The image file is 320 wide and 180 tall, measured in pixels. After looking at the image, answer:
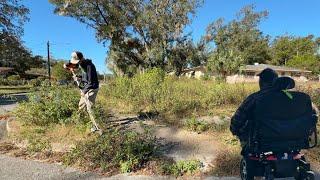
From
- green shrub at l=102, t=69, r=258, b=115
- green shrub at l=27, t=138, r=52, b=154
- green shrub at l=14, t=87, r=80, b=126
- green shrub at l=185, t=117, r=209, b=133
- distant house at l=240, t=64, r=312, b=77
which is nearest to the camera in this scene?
green shrub at l=27, t=138, r=52, b=154

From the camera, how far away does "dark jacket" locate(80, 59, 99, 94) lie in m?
7.79

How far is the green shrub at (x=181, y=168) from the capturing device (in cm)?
580

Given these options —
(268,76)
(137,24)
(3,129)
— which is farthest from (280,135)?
(137,24)

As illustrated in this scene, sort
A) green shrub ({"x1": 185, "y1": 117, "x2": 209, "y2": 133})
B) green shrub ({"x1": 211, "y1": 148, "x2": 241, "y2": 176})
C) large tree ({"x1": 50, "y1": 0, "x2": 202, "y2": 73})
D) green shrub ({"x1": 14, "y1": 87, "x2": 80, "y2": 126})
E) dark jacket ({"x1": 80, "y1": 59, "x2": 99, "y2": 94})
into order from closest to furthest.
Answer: green shrub ({"x1": 211, "y1": 148, "x2": 241, "y2": 176})
green shrub ({"x1": 185, "y1": 117, "x2": 209, "y2": 133})
dark jacket ({"x1": 80, "y1": 59, "x2": 99, "y2": 94})
green shrub ({"x1": 14, "y1": 87, "x2": 80, "y2": 126})
large tree ({"x1": 50, "y1": 0, "x2": 202, "y2": 73})

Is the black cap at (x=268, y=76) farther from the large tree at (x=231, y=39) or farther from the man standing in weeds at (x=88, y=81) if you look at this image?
the large tree at (x=231, y=39)

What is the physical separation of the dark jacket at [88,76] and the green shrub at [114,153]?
151cm

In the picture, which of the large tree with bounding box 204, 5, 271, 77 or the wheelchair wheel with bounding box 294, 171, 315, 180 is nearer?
the wheelchair wheel with bounding box 294, 171, 315, 180

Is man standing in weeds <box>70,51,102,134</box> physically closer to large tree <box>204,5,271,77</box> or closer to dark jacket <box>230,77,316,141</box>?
dark jacket <box>230,77,316,141</box>

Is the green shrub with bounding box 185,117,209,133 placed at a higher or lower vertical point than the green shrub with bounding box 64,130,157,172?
higher

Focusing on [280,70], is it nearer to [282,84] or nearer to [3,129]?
[3,129]

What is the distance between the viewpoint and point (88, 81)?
7809mm

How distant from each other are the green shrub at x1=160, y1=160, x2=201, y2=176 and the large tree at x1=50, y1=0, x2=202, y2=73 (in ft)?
87.0

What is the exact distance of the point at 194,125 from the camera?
782cm

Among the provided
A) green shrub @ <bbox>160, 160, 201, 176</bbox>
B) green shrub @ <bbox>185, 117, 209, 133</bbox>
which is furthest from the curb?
green shrub @ <bbox>160, 160, 201, 176</bbox>
